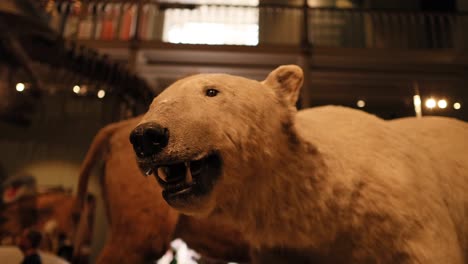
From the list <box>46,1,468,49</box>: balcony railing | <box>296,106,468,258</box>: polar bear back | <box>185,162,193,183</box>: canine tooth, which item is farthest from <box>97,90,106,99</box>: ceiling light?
<box>185,162,193,183</box>: canine tooth

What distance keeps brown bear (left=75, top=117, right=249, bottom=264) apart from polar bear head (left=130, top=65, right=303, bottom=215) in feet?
2.74

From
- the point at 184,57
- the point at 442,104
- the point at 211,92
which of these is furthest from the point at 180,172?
the point at 184,57

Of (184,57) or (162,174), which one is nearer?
(162,174)

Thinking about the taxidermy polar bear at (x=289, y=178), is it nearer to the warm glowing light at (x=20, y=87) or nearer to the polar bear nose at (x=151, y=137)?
the polar bear nose at (x=151, y=137)

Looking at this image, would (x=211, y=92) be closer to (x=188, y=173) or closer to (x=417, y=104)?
(x=188, y=173)

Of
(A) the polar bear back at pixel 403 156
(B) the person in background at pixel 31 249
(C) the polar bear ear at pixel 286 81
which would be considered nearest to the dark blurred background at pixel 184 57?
(A) the polar bear back at pixel 403 156

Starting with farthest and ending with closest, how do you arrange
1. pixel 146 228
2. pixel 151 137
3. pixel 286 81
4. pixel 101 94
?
pixel 101 94, pixel 146 228, pixel 286 81, pixel 151 137

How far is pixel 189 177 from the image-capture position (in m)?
1.04

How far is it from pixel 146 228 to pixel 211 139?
1.11 metres

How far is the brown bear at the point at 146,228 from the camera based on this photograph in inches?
75.3

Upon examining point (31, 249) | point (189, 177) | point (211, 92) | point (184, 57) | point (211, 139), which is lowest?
point (31, 249)

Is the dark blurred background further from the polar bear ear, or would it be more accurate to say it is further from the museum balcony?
the polar bear ear

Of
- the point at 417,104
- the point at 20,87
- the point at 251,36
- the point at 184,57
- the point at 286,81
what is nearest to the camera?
→ the point at 286,81

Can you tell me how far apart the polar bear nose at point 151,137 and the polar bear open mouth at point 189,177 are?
0.08 m
